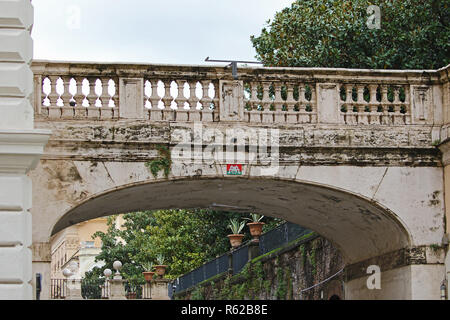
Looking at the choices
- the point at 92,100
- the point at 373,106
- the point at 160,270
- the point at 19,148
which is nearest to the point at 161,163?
the point at 92,100

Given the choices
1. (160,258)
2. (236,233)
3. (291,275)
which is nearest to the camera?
(291,275)

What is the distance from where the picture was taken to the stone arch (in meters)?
13.8

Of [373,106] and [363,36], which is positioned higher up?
[363,36]

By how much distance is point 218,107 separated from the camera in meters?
13.7

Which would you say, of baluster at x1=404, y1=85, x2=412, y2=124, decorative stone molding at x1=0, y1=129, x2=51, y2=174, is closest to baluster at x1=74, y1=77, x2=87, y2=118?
decorative stone molding at x1=0, y1=129, x2=51, y2=174

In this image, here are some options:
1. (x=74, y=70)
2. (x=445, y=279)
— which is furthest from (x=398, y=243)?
(x=74, y=70)

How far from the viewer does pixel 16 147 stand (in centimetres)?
991

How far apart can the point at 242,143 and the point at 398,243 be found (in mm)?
2854

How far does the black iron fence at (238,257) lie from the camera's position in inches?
854

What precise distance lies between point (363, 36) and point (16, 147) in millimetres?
10441

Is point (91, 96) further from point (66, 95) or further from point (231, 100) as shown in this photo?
point (231, 100)

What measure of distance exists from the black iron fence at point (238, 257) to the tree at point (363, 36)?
12.5 feet

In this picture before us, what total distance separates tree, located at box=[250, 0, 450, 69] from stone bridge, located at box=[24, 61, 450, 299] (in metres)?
3.46

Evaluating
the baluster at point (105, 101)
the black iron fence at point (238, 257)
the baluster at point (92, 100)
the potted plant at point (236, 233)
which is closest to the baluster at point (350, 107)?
the baluster at point (105, 101)
